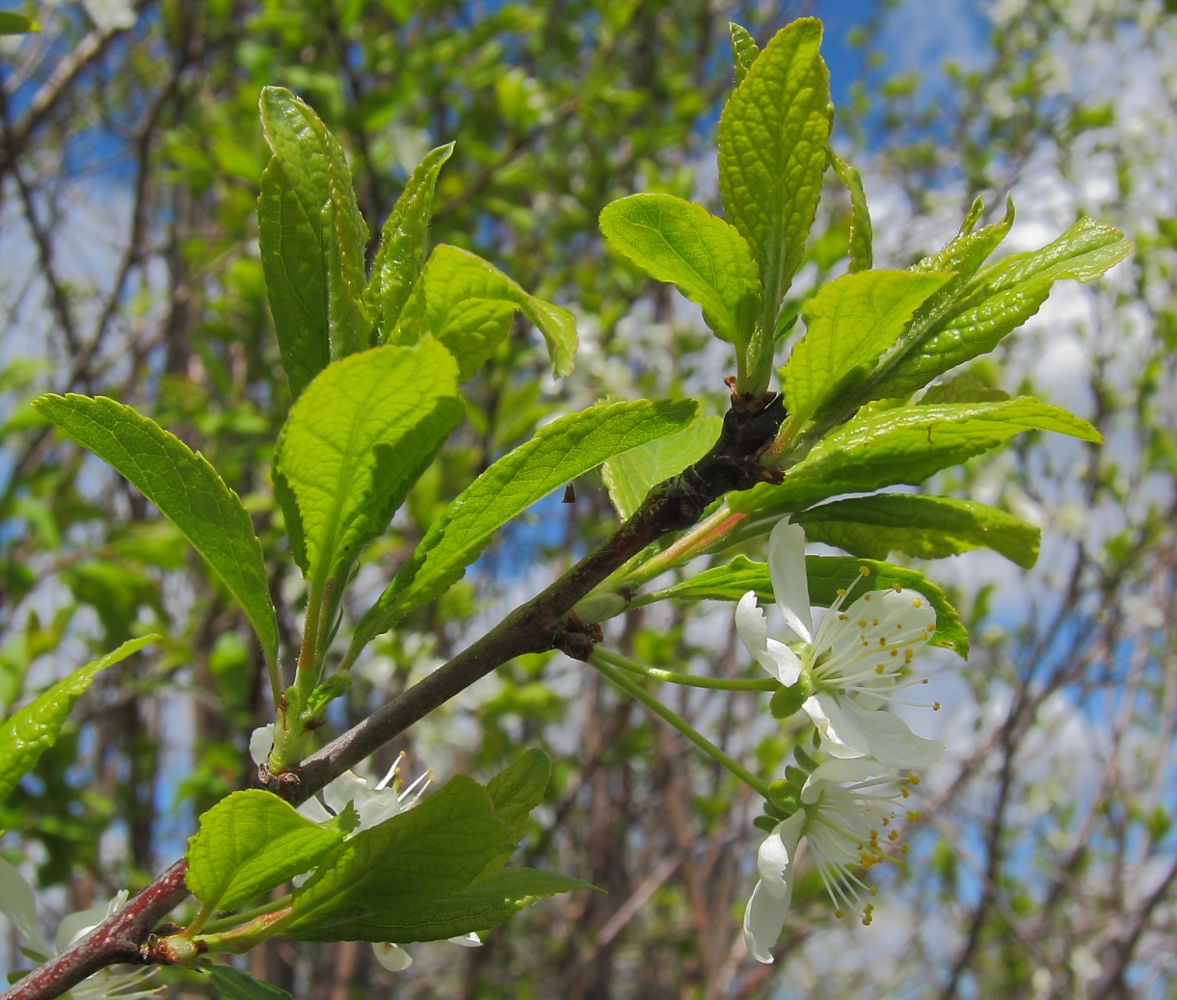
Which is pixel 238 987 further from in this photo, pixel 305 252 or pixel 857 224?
pixel 857 224

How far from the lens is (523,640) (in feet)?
2.38

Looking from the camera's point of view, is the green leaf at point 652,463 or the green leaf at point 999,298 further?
the green leaf at point 652,463

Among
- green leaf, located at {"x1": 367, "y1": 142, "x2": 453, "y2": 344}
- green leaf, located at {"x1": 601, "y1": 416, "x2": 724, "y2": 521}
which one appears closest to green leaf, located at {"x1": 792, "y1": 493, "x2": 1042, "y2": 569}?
green leaf, located at {"x1": 601, "y1": 416, "x2": 724, "y2": 521}

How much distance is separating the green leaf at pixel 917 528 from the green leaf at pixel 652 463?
12 centimetres

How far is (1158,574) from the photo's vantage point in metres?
4.17

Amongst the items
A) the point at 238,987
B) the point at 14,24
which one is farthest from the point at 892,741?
the point at 14,24

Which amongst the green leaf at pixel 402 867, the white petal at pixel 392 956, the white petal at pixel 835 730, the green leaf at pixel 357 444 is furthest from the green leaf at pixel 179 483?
the white petal at pixel 835 730

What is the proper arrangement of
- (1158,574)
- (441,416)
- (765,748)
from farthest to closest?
(1158,574), (765,748), (441,416)

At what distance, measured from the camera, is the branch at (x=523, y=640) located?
26.9 inches

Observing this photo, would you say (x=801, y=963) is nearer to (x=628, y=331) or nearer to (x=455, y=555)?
(x=628, y=331)

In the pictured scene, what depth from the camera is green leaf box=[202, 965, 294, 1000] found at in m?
0.69

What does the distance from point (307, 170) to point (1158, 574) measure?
14.0 feet

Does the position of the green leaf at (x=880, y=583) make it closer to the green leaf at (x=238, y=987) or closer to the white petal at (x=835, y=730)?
the white petal at (x=835, y=730)

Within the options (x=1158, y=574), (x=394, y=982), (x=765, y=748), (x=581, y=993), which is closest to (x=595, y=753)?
(x=765, y=748)
